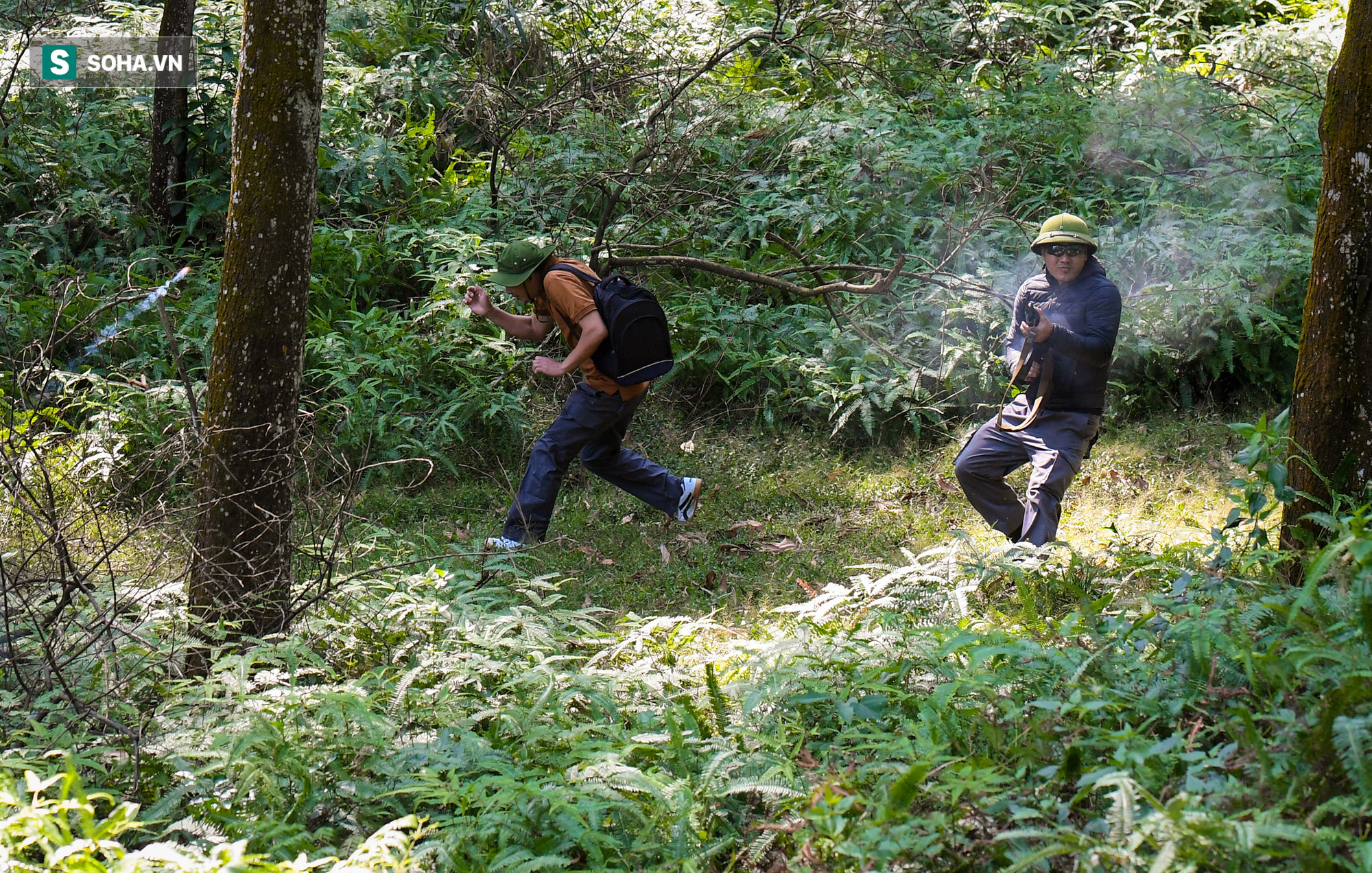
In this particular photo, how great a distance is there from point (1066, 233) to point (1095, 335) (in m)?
0.60

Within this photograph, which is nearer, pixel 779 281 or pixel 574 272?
pixel 574 272

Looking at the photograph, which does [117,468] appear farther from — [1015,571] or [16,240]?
[1015,571]

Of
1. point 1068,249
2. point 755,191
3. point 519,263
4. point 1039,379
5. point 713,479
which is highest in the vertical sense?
point 755,191

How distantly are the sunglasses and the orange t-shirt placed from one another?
2590mm

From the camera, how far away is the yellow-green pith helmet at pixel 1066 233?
19.3 ft

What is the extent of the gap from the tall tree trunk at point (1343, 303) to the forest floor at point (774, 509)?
1660 mm

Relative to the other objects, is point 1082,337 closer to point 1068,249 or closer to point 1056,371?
point 1056,371

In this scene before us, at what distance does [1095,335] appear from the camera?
590 centimetres

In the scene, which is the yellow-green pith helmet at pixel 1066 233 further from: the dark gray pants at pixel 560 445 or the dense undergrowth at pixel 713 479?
the dark gray pants at pixel 560 445

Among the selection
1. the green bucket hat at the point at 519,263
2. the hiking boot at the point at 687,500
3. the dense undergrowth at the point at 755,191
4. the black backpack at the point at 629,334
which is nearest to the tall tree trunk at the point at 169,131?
the dense undergrowth at the point at 755,191

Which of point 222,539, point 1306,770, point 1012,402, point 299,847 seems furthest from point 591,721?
point 1012,402

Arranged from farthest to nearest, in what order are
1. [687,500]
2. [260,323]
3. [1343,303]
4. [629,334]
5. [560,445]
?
[687,500]
[560,445]
[629,334]
[260,323]
[1343,303]

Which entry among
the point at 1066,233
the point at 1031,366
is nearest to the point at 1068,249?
the point at 1066,233

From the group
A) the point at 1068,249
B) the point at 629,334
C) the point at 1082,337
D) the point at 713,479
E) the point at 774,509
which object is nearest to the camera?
the point at 1082,337
